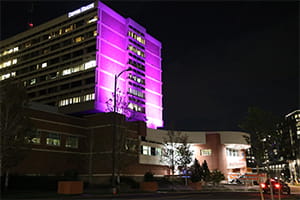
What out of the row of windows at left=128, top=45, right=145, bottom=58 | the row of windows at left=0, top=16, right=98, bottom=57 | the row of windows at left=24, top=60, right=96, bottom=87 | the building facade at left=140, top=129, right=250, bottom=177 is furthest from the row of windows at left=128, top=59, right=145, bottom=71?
the building facade at left=140, top=129, right=250, bottom=177

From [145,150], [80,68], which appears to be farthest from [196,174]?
[80,68]

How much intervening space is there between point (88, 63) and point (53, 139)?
30.9 m

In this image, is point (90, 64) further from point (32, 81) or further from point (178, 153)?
point (178, 153)

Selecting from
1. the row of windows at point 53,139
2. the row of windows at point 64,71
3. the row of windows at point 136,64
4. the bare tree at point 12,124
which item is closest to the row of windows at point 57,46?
the row of windows at point 64,71

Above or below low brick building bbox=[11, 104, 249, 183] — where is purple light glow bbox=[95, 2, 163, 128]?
above

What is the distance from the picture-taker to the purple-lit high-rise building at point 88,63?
255ft

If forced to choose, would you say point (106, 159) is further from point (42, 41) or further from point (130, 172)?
point (42, 41)

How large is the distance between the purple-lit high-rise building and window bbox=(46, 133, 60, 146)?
71.3 ft

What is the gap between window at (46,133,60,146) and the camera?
50.6 m

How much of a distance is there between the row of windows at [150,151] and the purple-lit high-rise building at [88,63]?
9.83 meters

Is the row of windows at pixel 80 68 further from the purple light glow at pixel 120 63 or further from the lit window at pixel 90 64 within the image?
the purple light glow at pixel 120 63

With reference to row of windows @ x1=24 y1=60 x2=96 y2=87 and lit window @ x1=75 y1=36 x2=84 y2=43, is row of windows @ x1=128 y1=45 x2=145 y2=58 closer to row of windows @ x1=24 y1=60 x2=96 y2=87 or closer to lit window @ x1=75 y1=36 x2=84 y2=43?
lit window @ x1=75 y1=36 x2=84 y2=43

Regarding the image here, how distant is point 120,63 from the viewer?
84.6 m

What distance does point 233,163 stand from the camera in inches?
3337
